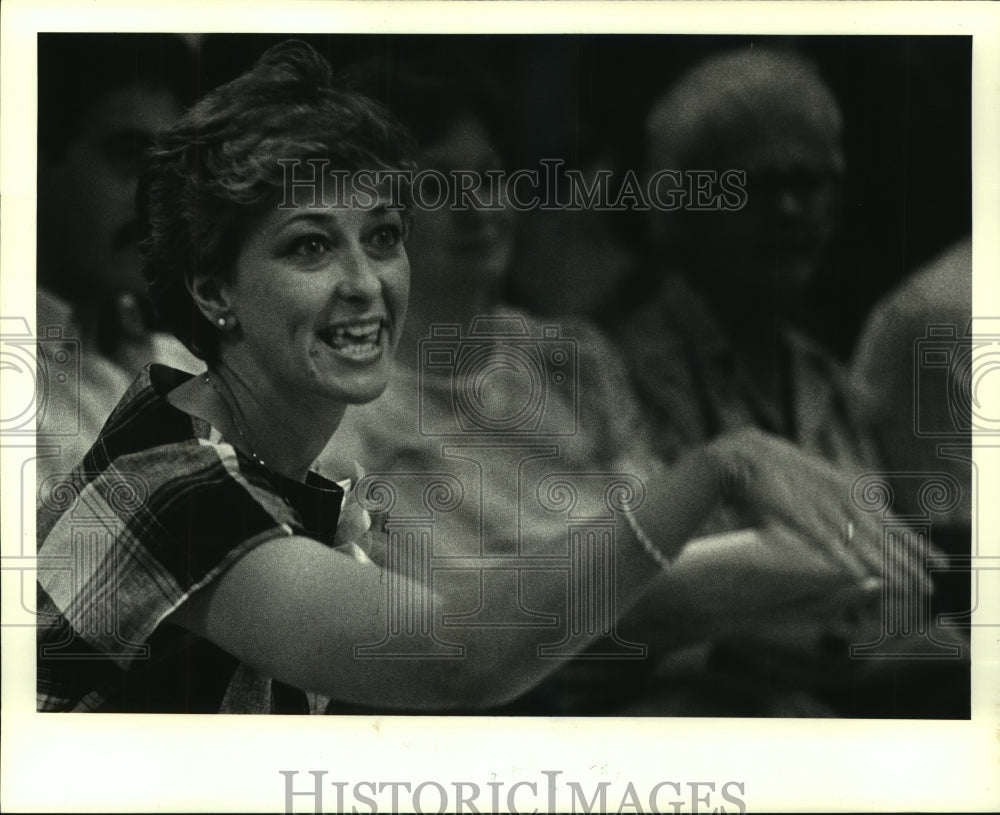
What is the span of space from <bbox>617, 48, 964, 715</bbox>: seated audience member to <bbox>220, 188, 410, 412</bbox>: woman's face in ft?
3.10

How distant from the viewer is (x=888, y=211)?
12.4 ft

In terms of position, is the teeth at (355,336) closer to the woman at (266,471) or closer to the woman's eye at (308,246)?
the woman at (266,471)

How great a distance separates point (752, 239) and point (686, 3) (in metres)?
0.94

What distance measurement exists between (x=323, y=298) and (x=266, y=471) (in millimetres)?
695

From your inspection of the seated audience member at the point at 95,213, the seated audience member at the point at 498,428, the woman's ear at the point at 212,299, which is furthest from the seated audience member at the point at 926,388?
the seated audience member at the point at 95,213

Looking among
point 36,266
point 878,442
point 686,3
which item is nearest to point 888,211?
point 878,442

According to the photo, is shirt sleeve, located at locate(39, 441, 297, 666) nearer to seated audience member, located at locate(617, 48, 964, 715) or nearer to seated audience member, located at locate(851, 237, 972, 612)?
seated audience member, located at locate(617, 48, 964, 715)

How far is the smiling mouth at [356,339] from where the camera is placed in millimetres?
3756

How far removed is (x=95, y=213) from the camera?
12.5 feet

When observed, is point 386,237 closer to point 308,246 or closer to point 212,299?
point 308,246

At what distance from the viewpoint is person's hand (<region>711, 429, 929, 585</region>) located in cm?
377

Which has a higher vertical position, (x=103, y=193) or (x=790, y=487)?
(x=103, y=193)

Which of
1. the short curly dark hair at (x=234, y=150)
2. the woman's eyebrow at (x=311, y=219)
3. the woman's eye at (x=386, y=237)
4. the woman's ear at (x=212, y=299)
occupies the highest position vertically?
the short curly dark hair at (x=234, y=150)

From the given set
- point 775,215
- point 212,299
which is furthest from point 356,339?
point 775,215
